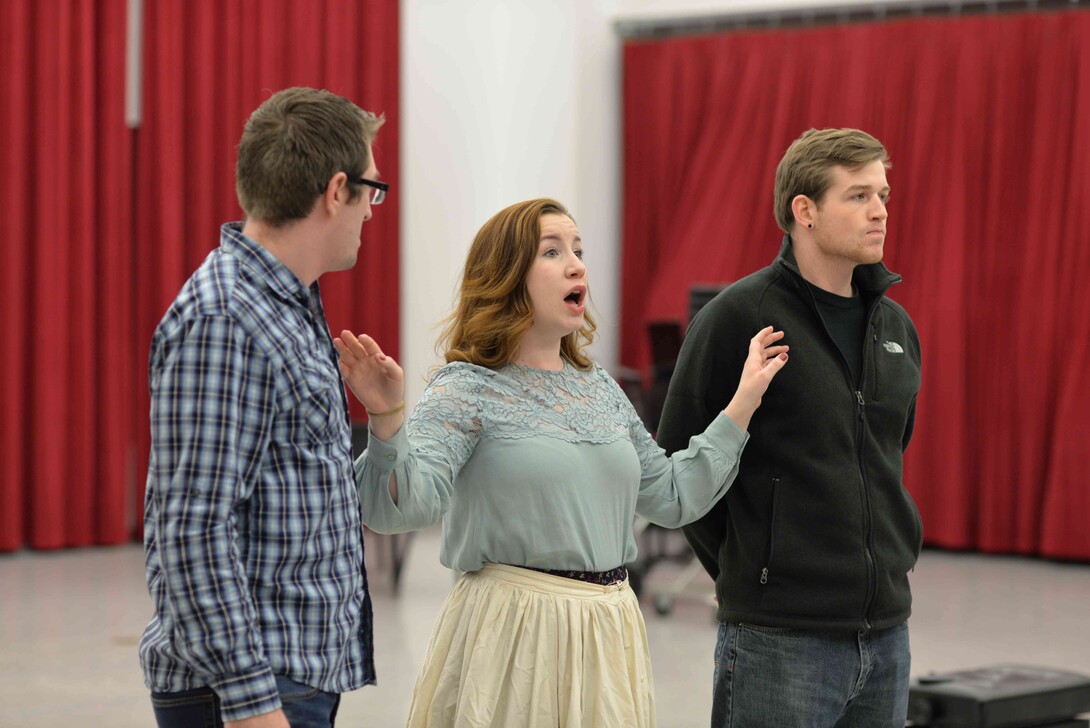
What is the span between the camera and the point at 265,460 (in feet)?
5.12

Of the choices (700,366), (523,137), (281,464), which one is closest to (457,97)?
(523,137)

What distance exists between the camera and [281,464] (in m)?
1.57

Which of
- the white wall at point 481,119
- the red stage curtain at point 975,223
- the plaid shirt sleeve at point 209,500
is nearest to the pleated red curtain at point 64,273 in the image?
the white wall at point 481,119

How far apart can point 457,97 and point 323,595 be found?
6.58 m

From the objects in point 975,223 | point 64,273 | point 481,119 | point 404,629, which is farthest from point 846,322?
point 481,119

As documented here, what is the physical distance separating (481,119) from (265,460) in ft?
21.2

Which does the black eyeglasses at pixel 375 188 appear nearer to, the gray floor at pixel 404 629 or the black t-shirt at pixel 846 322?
the black t-shirt at pixel 846 322

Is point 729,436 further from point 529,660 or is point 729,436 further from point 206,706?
point 206,706

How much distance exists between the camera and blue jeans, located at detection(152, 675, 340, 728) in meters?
1.57

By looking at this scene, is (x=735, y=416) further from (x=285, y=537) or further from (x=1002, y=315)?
(x=1002, y=315)

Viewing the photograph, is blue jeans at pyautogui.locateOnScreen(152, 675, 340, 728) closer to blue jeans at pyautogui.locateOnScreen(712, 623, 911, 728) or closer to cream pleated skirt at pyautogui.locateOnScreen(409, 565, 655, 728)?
cream pleated skirt at pyautogui.locateOnScreen(409, 565, 655, 728)

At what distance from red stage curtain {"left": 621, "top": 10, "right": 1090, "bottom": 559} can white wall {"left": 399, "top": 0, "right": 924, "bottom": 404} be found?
54 cm

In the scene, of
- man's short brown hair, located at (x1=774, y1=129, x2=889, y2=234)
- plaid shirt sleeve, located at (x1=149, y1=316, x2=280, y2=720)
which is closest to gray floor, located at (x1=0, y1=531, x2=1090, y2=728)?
man's short brown hair, located at (x1=774, y1=129, x2=889, y2=234)

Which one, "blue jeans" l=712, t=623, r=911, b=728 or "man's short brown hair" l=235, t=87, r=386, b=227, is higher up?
"man's short brown hair" l=235, t=87, r=386, b=227
